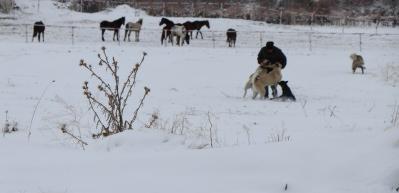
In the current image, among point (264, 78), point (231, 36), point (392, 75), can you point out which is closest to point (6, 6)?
point (231, 36)

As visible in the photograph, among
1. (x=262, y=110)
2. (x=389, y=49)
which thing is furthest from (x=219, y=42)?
(x=262, y=110)

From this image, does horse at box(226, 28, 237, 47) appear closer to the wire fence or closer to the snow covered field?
the wire fence

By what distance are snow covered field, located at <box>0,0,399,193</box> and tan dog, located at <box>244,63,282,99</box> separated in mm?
379

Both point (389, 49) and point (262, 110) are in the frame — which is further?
point (389, 49)

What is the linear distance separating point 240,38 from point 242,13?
11.0 meters

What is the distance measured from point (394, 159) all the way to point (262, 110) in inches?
310

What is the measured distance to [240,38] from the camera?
3681 centimetres

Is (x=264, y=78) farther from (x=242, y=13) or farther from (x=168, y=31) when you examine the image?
(x=242, y=13)

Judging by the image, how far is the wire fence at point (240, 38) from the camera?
32250mm

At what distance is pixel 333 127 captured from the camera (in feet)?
28.6

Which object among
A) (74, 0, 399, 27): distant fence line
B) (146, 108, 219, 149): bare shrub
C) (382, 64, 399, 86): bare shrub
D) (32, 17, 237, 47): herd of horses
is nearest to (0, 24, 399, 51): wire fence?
(32, 17, 237, 47): herd of horses

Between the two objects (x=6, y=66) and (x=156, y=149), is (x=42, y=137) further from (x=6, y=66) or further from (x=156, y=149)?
(x=6, y=66)

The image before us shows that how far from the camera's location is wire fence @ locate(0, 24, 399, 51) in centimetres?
3225

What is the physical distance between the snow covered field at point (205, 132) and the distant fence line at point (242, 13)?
68.2 ft
